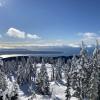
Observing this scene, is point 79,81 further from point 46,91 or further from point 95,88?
point 46,91

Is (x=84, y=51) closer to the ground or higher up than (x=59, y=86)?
higher up

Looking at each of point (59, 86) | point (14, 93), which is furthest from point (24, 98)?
point (14, 93)

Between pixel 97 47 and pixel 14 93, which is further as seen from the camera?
pixel 97 47

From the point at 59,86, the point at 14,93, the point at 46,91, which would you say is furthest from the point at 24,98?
the point at 14,93

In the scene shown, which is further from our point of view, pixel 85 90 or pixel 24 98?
pixel 24 98

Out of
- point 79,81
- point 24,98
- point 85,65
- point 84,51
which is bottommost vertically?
point 24,98

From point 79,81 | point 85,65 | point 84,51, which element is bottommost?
point 79,81

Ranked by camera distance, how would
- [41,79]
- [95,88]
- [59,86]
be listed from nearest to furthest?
[95,88] → [41,79] → [59,86]

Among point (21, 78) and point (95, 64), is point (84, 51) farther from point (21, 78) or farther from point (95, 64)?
point (21, 78)

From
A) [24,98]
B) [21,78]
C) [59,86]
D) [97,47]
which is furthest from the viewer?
[21,78]
